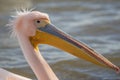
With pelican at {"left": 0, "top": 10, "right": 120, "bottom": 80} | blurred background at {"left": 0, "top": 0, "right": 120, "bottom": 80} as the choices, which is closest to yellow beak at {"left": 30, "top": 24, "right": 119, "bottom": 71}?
pelican at {"left": 0, "top": 10, "right": 120, "bottom": 80}

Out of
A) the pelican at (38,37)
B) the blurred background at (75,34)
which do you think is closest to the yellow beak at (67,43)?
the pelican at (38,37)

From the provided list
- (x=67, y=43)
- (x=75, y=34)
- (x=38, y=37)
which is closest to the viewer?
(x=67, y=43)

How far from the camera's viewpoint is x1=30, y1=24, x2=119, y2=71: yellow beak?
237 inches

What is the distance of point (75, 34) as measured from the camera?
33.7ft

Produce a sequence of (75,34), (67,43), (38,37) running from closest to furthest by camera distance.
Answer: (67,43) < (38,37) < (75,34)

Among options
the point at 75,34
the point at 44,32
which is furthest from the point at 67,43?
the point at 75,34

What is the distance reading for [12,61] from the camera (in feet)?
28.8

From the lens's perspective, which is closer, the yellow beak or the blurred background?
the yellow beak

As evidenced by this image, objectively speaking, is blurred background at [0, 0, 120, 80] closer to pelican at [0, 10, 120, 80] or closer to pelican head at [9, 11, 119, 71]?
pelican at [0, 10, 120, 80]

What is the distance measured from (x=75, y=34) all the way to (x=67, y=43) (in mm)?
4151

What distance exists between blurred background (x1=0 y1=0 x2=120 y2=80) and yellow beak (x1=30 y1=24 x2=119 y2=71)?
168cm

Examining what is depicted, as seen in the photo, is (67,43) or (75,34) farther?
(75,34)

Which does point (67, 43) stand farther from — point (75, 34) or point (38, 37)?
point (75, 34)

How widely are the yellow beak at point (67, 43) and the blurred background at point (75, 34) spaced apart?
5.51 feet
